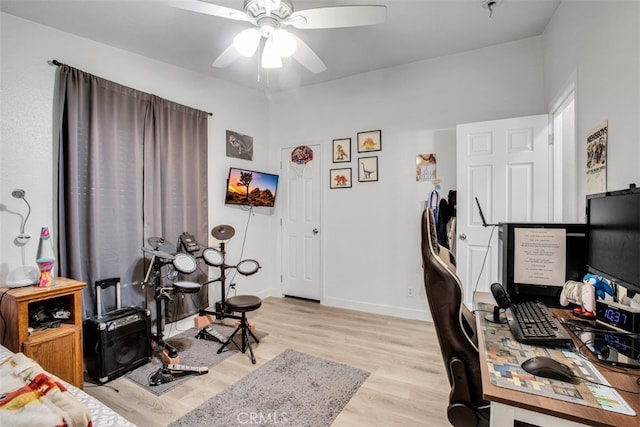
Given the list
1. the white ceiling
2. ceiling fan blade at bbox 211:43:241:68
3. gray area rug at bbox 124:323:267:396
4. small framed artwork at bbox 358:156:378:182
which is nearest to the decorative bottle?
gray area rug at bbox 124:323:267:396

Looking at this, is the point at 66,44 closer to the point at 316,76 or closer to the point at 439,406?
the point at 316,76

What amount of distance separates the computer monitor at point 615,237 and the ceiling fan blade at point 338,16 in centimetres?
144

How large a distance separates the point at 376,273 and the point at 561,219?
1.87 meters

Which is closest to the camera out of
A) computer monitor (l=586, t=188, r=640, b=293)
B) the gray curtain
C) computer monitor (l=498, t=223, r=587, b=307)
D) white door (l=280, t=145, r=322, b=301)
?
computer monitor (l=586, t=188, r=640, b=293)

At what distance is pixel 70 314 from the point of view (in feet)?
6.95

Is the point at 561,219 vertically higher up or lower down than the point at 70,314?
higher up

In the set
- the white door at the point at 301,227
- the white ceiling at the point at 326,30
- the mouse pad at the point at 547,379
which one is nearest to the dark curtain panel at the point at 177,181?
the white ceiling at the point at 326,30

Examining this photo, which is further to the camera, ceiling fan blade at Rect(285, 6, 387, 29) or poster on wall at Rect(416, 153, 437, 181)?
poster on wall at Rect(416, 153, 437, 181)

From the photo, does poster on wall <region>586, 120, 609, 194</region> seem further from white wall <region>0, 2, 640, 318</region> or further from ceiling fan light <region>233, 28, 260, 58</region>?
ceiling fan light <region>233, 28, 260, 58</region>

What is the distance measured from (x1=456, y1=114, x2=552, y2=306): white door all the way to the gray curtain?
2.77 metres

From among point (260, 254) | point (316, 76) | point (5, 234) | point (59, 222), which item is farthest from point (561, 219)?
point (5, 234)

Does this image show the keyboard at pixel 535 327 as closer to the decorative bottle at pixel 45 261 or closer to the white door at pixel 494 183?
the white door at pixel 494 183

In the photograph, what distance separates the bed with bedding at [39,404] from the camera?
0.86 metres

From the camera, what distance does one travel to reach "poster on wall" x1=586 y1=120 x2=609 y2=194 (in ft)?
5.20
